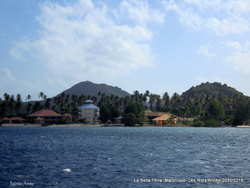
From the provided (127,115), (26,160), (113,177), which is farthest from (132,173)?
(127,115)

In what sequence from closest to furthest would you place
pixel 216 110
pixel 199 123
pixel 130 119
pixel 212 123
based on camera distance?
pixel 216 110, pixel 212 123, pixel 199 123, pixel 130 119

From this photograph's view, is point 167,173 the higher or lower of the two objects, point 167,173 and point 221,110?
the lower

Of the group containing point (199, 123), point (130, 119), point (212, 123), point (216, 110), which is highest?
point (216, 110)

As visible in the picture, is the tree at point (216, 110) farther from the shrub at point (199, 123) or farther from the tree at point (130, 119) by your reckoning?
the tree at point (130, 119)

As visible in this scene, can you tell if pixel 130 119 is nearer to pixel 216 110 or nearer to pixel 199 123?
pixel 199 123

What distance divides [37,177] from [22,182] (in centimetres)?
242

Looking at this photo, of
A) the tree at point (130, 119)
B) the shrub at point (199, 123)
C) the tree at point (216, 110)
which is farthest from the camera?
the tree at point (130, 119)

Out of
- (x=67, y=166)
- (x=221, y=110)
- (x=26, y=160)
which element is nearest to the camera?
(x=67, y=166)

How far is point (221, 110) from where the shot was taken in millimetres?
192125

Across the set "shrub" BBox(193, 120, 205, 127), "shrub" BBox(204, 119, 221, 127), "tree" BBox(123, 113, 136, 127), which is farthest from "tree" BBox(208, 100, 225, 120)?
"tree" BBox(123, 113, 136, 127)

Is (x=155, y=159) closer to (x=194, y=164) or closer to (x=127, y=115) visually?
(x=194, y=164)

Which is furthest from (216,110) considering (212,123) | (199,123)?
(199,123)

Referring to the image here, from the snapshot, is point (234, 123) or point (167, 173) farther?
point (234, 123)

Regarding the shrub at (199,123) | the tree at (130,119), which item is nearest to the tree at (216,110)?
the shrub at (199,123)
